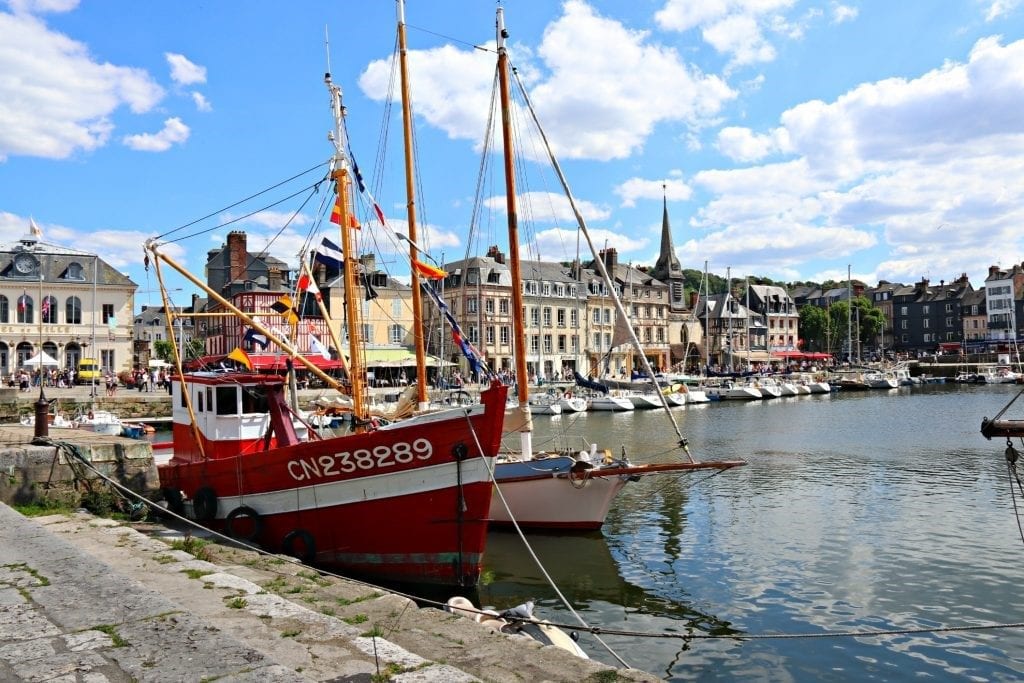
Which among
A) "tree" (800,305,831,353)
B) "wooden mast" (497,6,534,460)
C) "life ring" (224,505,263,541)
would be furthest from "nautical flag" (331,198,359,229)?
"tree" (800,305,831,353)

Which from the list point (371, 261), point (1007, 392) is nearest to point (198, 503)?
point (371, 261)

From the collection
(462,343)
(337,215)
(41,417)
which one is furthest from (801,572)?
(41,417)

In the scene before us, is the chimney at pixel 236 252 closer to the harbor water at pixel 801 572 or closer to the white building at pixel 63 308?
the white building at pixel 63 308

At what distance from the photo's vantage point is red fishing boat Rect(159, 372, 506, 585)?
1341cm

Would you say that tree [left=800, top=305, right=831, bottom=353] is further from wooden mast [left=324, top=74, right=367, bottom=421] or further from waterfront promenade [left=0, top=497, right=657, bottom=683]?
waterfront promenade [left=0, top=497, right=657, bottom=683]

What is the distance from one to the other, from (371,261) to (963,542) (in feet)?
200

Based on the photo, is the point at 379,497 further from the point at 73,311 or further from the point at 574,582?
the point at 73,311

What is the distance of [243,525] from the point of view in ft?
49.1

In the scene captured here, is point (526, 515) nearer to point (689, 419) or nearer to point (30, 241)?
point (689, 419)

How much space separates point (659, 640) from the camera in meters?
12.0

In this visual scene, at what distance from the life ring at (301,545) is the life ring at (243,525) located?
0.73 metres

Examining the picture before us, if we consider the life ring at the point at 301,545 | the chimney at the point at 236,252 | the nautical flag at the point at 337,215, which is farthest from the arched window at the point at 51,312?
the life ring at the point at 301,545

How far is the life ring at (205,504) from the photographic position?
1545 centimetres

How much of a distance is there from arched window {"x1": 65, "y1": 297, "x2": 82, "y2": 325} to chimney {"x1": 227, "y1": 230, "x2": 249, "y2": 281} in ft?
39.6
